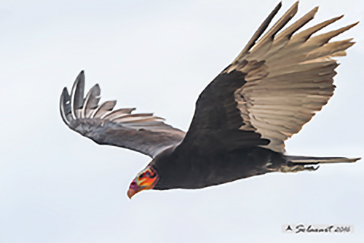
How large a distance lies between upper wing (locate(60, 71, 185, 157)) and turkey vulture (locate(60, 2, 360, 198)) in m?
1.11

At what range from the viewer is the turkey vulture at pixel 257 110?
6.37m

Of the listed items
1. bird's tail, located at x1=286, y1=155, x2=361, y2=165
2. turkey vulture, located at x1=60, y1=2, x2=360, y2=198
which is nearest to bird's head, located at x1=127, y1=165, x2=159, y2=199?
turkey vulture, located at x1=60, y1=2, x2=360, y2=198

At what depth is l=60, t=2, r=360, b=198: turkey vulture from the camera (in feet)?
20.9

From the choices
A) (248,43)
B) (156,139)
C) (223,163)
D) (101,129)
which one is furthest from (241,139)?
(101,129)

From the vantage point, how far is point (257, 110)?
682 cm

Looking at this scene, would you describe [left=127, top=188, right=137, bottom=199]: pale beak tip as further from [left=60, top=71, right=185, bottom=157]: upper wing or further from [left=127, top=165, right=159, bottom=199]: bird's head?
[left=60, top=71, right=185, bottom=157]: upper wing

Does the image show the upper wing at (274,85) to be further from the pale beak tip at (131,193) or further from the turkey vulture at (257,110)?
the pale beak tip at (131,193)

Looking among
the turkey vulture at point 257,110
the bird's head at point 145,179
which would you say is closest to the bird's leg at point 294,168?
the turkey vulture at point 257,110

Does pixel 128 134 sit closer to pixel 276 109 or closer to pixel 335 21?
pixel 276 109

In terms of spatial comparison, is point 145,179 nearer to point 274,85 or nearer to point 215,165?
point 215,165

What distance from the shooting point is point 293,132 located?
7023 millimetres

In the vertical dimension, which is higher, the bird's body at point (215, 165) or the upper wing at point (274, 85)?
the upper wing at point (274, 85)

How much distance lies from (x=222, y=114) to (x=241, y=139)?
1.63ft

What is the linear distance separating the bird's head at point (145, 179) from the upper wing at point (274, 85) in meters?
0.73
